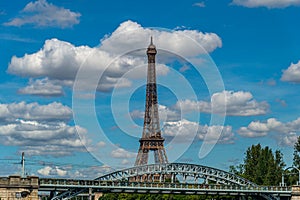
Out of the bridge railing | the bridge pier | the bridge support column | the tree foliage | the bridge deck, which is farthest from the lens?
the tree foliage

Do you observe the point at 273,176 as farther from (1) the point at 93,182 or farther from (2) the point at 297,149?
(1) the point at 93,182

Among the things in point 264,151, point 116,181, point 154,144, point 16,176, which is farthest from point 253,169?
point 16,176

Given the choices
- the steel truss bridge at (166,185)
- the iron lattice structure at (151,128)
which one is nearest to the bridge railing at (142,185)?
the steel truss bridge at (166,185)

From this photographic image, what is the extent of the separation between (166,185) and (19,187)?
2757cm

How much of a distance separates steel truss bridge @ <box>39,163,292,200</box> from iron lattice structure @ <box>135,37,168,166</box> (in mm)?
9217

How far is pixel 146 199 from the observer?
141 meters

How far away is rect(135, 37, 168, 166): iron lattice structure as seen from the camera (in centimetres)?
12838

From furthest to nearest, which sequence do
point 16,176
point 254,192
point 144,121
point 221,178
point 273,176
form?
1. point 144,121
2. point 273,176
3. point 221,178
4. point 254,192
5. point 16,176

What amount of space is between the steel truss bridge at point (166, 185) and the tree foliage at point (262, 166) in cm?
1111

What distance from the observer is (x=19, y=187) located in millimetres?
78125

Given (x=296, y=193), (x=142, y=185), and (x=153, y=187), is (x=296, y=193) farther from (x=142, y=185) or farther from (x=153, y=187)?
(x=142, y=185)

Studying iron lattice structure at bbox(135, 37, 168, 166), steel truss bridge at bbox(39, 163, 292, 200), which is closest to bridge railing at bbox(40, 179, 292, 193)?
steel truss bridge at bbox(39, 163, 292, 200)

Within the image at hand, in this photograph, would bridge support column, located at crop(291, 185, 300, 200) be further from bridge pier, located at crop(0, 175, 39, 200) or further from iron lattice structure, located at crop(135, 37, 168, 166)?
bridge pier, located at crop(0, 175, 39, 200)

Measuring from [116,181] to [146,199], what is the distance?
161 feet
